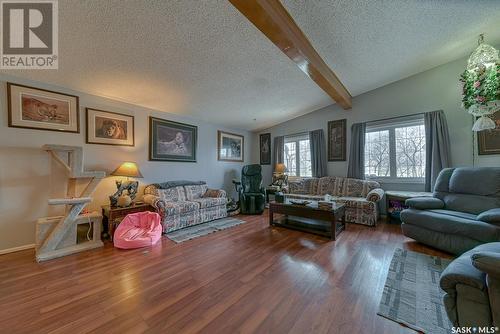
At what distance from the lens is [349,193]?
164 inches

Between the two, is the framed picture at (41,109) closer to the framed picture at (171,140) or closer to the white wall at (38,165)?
the white wall at (38,165)

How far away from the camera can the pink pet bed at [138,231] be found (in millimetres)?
2557

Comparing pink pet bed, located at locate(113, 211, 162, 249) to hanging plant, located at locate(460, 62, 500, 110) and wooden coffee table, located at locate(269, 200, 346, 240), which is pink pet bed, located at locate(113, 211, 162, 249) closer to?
wooden coffee table, located at locate(269, 200, 346, 240)

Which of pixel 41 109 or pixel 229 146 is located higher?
pixel 41 109

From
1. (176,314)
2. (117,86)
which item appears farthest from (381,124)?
(117,86)

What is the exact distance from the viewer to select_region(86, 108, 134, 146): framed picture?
3064mm

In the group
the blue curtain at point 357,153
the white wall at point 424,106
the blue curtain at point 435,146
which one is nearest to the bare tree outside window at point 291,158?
the white wall at point 424,106

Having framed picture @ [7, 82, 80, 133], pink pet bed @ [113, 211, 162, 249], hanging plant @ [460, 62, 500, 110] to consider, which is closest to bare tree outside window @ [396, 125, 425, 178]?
hanging plant @ [460, 62, 500, 110]

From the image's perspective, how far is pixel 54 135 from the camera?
2.74 m

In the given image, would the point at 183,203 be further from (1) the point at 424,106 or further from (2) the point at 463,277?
(1) the point at 424,106

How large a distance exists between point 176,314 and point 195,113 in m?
3.79

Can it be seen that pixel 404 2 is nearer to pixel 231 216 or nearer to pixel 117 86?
pixel 117 86

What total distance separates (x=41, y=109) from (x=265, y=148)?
4.77 metres

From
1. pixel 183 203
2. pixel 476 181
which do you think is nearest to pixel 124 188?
pixel 183 203
